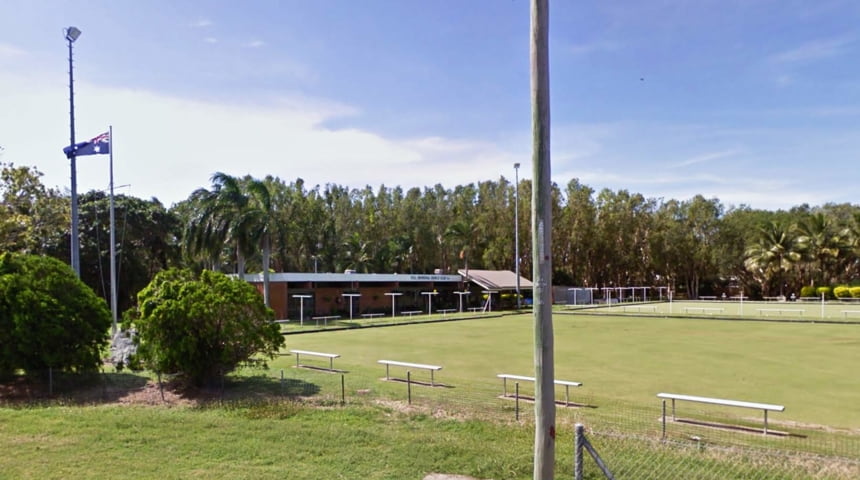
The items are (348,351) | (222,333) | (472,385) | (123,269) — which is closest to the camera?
(222,333)

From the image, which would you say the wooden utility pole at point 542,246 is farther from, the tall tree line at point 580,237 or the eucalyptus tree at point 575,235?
the eucalyptus tree at point 575,235

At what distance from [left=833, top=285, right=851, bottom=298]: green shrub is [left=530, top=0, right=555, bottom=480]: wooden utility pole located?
64688 millimetres

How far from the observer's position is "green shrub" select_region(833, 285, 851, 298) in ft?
186

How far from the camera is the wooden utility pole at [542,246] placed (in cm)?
495

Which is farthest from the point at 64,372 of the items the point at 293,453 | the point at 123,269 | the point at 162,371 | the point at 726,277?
the point at 726,277

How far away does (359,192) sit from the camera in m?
73.5

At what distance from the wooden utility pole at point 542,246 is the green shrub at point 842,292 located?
212 feet

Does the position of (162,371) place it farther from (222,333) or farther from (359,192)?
(359,192)

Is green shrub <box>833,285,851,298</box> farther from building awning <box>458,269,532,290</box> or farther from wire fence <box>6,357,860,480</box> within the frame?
wire fence <box>6,357,860,480</box>

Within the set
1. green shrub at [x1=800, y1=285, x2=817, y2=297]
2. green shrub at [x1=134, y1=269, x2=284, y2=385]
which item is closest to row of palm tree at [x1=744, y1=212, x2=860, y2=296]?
green shrub at [x1=800, y1=285, x2=817, y2=297]

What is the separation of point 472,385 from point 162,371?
6.81 m

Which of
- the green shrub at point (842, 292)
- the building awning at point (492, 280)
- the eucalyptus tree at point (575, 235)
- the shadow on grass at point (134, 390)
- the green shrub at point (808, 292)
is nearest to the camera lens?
the shadow on grass at point (134, 390)

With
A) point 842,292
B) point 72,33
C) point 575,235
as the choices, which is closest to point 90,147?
point 72,33

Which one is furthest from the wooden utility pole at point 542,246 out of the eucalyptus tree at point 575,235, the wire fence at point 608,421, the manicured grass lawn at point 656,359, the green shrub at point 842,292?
the eucalyptus tree at point 575,235
